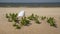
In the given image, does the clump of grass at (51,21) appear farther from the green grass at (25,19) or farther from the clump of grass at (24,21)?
the clump of grass at (24,21)

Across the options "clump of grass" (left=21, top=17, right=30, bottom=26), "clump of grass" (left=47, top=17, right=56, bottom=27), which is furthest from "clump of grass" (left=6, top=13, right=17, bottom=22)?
"clump of grass" (left=47, top=17, right=56, bottom=27)

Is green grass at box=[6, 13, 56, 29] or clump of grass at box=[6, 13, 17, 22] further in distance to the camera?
clump of grass at box=[6, 13, 17, 22]

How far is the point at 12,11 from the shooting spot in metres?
4.49

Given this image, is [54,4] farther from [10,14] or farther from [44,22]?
[10,14]

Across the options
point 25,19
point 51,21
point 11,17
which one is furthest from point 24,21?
point 51,21

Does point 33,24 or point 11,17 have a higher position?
point 11,17

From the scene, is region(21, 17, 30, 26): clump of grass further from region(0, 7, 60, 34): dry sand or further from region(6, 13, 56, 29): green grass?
region(0, 7, 60, 34): dry sand

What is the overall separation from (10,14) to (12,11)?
0.21 meters

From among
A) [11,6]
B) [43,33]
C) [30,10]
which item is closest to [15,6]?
[11,6]

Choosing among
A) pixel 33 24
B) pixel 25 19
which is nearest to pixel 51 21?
pixel 33 24

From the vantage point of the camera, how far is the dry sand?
3.80 metres

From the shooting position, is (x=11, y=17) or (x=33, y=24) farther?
(x=11, y=17)

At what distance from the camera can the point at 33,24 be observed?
4.03 m

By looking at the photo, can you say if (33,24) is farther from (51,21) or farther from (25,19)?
(51,21)
